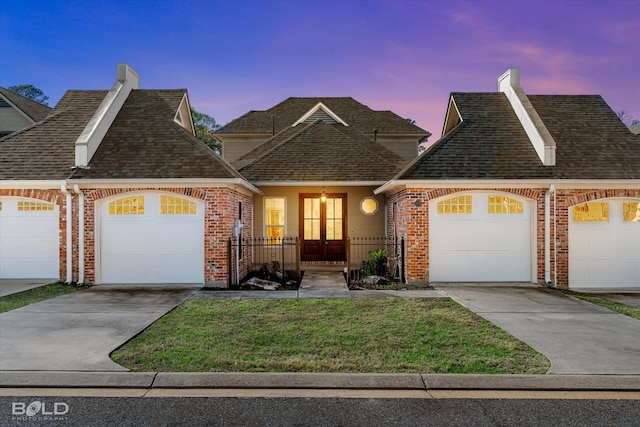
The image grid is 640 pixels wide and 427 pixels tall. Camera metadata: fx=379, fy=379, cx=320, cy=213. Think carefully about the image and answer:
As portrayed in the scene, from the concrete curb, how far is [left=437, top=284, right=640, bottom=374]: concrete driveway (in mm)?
274

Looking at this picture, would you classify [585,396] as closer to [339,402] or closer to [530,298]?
[339,402]

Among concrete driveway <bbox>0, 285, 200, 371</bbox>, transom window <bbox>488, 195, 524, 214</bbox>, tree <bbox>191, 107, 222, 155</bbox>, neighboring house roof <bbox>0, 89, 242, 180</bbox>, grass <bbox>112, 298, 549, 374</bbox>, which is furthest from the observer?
tree <bbox>191, 107, 222, 155</bbox>

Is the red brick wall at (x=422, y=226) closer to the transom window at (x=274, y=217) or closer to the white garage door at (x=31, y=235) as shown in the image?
the transom window at (x=274, y=217)

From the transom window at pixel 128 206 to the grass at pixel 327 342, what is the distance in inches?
166

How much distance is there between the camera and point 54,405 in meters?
3.86

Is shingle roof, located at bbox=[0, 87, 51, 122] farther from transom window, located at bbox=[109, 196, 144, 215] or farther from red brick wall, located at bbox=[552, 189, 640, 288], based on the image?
red brick wall, located at bbox=[552, 189, 640, 288]

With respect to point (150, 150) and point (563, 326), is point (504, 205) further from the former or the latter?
point (150, 150)

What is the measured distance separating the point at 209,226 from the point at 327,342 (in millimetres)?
6146

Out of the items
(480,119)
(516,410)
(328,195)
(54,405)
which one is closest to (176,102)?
(328,195)

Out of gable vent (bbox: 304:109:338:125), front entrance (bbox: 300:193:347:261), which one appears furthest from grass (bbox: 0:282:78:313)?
gable vent (bbox: 304:109:338:125)

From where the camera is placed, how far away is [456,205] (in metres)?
11.1

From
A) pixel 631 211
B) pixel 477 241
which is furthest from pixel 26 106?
pixel 631 211

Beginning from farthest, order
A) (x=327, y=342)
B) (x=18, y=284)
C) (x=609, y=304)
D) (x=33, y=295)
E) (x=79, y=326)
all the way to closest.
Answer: (x=18, y=284), (x=33, y=295), (x=609, y=304), (x=79, y=326), (x=327, y=342)

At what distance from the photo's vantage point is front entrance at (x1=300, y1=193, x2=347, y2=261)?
47.1 feet
